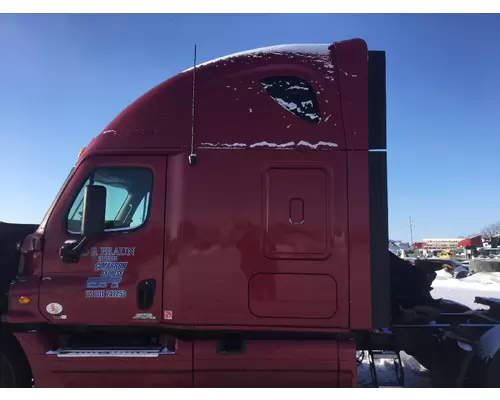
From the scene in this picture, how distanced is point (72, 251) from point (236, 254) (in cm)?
132

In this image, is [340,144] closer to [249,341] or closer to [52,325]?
[249,341]

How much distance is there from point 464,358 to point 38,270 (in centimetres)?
371

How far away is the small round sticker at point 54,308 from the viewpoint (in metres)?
3.42

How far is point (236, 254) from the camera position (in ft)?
11.0

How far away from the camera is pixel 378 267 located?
3.34 m

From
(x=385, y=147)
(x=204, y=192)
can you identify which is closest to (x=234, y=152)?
(x=204, y=192)

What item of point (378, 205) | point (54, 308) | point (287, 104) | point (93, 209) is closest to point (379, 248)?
point (378, 205)

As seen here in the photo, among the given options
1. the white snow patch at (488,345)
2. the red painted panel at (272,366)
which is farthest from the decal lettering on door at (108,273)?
the white snow patch at (488,345)

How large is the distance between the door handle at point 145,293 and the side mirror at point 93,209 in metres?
0.56

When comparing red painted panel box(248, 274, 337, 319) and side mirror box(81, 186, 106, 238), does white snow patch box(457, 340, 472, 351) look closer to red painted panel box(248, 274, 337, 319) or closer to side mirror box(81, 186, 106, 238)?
red painted panel box(248, 274, 337, 319)

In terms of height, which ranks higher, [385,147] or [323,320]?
[385,147]

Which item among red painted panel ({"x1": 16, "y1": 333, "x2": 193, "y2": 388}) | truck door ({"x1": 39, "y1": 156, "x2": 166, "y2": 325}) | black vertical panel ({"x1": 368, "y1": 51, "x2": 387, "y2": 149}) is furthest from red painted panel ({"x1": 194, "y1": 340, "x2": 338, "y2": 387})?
black vertical panel ({"x1": 368, "y1": 51, "x2": 387, "y2": 149})

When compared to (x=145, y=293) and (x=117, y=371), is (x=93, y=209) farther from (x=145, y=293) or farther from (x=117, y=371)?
(x=117, y=371)

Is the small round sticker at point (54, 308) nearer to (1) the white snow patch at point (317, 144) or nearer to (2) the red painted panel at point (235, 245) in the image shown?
(2) the red painted panel at point (235, 245)
